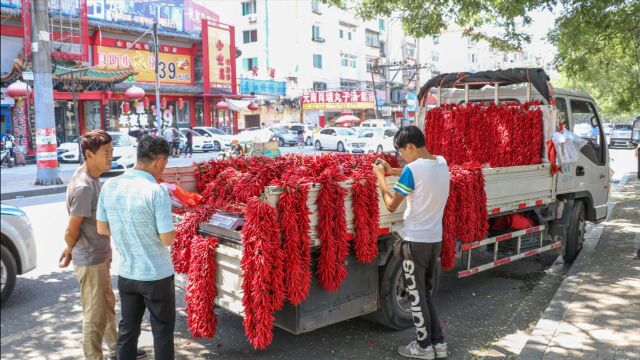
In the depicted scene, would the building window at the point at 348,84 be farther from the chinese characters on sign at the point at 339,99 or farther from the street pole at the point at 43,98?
the street pole at the point at 43,98

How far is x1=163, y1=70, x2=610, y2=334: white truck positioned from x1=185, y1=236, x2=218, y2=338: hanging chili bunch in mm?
64

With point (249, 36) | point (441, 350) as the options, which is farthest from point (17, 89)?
point (249, 36)

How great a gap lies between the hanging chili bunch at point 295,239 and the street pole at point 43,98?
1292cm

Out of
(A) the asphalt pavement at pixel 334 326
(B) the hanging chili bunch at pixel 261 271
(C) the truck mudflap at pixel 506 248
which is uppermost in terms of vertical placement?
(B) the hanging chili bunch at pixel 261 271

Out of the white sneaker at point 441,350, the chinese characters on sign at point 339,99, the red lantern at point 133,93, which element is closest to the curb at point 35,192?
the red lantern at point 133,93

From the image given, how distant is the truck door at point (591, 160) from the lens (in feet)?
24.5

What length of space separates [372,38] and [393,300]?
57275 mm

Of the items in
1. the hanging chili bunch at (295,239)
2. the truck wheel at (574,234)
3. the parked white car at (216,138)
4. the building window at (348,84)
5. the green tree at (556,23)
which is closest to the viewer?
the hanging chili bunch at (295,239)

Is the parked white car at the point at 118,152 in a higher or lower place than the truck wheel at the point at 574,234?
higher

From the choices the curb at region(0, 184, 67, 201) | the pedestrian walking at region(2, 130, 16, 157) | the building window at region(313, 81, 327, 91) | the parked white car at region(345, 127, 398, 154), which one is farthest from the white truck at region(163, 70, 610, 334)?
the building window at region(313, 81, 327, 91)

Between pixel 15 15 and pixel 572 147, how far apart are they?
939 inches

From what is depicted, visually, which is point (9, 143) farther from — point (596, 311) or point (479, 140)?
point (596, 311)

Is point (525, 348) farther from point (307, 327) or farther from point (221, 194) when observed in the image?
point (221, 194)

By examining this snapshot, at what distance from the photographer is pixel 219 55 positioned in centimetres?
3688
